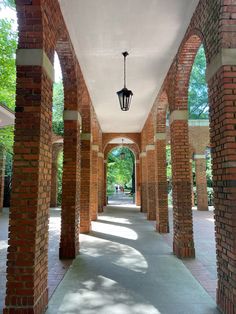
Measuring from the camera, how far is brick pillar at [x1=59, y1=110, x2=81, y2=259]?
5.89 m

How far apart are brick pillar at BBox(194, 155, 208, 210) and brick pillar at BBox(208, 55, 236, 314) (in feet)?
43.2

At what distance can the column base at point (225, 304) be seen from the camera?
3.18 metres

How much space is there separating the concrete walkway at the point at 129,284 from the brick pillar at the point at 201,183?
991cm

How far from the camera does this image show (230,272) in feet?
10.8

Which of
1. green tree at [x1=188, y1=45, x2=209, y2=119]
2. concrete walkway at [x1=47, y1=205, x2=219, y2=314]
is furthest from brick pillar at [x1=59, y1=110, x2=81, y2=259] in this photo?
green tree at [x1=188, y1=45, x2=209, y2=119]

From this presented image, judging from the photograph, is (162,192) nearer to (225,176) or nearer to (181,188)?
(181,188)

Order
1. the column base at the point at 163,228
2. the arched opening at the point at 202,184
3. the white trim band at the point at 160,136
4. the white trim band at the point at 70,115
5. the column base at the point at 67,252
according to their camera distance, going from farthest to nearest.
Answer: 1. the white trim band at the point at 160,136
2. the column base at the point at 163,228
3. the white trim band at the point at 70,115
4. the column base at the point at 67,252
5. the arched opening at the point at 202,184

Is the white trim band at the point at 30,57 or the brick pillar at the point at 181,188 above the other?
the white trim band at the point at 30,57

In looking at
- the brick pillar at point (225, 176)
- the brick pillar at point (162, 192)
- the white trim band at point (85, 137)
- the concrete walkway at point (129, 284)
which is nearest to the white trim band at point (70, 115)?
the white trim band at point (85, 137)

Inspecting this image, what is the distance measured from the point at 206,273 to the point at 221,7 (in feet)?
13.2

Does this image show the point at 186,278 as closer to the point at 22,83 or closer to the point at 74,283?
the point at 74,283

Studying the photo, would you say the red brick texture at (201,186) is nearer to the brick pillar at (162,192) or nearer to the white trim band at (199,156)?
the white trim band at (199,156)

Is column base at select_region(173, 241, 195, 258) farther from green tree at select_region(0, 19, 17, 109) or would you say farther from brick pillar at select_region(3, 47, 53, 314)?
green tree at select_region(0, 19, 17, 109)

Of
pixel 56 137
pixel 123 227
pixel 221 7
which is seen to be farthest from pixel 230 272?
pixel 56 137
